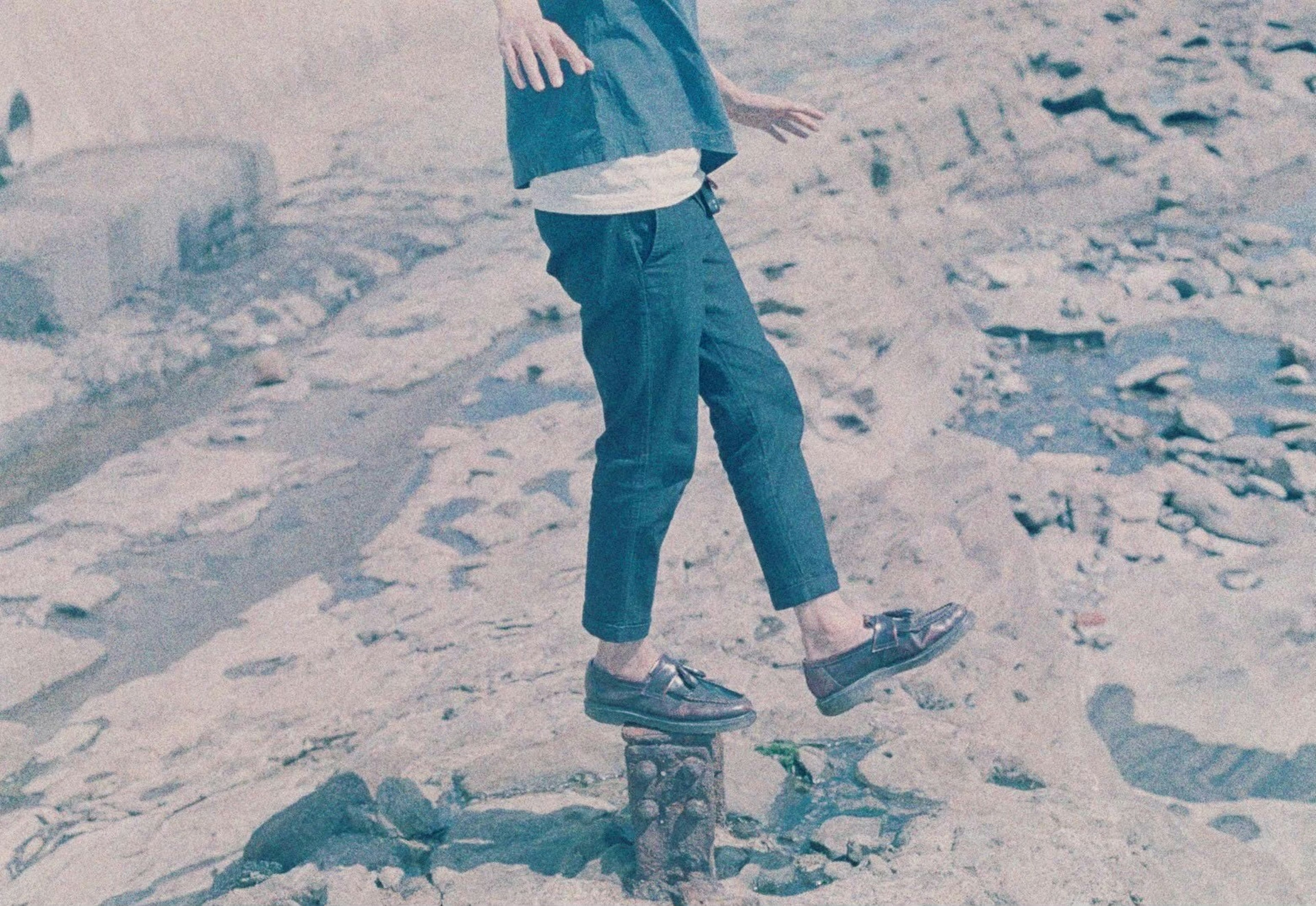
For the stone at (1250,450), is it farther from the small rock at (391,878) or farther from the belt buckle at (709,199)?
the small rock at (391,878)

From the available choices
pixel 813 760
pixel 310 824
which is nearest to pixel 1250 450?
pixel 813 760

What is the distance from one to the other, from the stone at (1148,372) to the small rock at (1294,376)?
1.06 ft

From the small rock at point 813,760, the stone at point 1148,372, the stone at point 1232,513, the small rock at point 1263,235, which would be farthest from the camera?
the small rock at point 1263,235

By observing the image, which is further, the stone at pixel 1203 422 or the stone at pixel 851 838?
the stone at pixel 1203 422

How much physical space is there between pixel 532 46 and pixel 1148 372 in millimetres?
3836

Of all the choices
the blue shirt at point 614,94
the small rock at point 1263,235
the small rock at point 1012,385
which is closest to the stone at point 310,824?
the blue shirt at point 614,94

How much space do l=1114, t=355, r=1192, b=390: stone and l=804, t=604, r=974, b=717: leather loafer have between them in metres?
3.20

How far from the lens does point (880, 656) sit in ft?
6.59

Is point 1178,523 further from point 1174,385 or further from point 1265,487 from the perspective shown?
point 1174,385

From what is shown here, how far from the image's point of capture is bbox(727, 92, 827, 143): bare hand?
2184mm

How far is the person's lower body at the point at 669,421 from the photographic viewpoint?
182 cm

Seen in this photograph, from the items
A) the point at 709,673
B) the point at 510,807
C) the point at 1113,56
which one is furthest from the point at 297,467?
the point at 1113,56

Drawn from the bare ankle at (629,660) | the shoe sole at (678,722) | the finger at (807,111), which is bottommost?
the shoe sole at (678,722)

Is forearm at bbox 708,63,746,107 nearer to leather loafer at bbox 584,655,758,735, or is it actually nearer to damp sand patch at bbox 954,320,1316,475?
leather loafer at bbox 584,655,758,735
